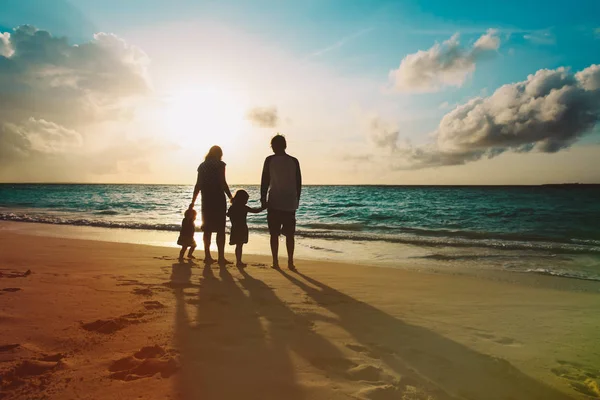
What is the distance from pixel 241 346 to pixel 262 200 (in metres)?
3.92

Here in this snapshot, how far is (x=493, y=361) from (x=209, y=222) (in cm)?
489

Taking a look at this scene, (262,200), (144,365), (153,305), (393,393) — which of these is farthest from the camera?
(262,200)

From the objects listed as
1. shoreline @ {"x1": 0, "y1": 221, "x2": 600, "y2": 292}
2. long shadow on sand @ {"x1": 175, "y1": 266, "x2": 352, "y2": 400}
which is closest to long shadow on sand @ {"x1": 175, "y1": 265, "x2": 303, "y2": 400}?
long shadow on sand @ {"x1": 175, "y1": 266, "x2": 352, "y2": 400}

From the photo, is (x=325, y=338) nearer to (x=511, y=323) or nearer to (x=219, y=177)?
(x=511, y=323)

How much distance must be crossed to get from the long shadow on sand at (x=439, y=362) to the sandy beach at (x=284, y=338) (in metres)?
0.01

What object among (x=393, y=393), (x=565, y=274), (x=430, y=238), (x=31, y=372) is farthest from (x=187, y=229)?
(x=430, y=238)

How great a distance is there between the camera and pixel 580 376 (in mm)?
2529

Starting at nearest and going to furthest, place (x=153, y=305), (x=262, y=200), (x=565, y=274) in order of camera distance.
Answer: (x=153, y=305) → (x=262, y=200) → (x=565, y=274)

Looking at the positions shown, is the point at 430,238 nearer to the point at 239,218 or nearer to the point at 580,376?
the point at 239,218

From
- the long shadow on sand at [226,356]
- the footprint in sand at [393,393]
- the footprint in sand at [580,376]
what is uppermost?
the long shadow on sand at [226,356]

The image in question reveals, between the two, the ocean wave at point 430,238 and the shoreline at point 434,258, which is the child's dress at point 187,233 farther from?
the ocean wave at point 430,238

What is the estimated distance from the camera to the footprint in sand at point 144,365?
2.23 m

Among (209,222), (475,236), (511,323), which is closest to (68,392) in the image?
(511,323)

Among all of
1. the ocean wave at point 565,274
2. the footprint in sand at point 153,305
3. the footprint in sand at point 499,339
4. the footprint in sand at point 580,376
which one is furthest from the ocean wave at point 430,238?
the footprint in sand at point 153,305
